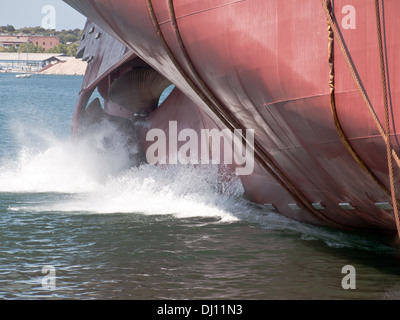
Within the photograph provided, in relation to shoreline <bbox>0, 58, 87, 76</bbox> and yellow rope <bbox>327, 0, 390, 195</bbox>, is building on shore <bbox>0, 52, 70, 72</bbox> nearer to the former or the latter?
shoreline <bbox>0, 58, 87, 76</bbox>

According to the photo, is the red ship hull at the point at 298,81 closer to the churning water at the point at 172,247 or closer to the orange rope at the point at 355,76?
the orange rope at the point at 355,76

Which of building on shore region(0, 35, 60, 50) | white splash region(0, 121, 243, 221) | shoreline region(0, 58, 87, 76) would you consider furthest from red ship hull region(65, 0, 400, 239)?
building on shore region(0, 35, 60, 50)

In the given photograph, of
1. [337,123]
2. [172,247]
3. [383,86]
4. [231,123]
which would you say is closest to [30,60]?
[172,247]

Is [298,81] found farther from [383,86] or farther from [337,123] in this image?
[383,86]

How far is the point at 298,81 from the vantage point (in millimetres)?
5934

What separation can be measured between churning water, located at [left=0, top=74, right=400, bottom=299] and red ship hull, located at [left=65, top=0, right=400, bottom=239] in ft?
1.69

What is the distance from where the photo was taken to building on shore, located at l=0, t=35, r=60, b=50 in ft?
616

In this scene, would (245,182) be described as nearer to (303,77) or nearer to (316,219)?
(316,219)

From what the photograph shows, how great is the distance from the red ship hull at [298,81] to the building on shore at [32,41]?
18638 cm

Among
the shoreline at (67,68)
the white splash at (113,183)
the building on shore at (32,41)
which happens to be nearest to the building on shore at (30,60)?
the shoreline at (67,68)

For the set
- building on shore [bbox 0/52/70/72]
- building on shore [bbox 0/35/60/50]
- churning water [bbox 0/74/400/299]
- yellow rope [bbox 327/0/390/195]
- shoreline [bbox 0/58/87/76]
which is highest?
building on shore [bbox 0/35/60/50]

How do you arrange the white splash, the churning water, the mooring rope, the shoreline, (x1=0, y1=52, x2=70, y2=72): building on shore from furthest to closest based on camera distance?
1. (x1=0, y1=52, x2=70, y2=72): building on shore
2. the shoreline
3. the white splash
4. the churning water
5. the mooring rope
